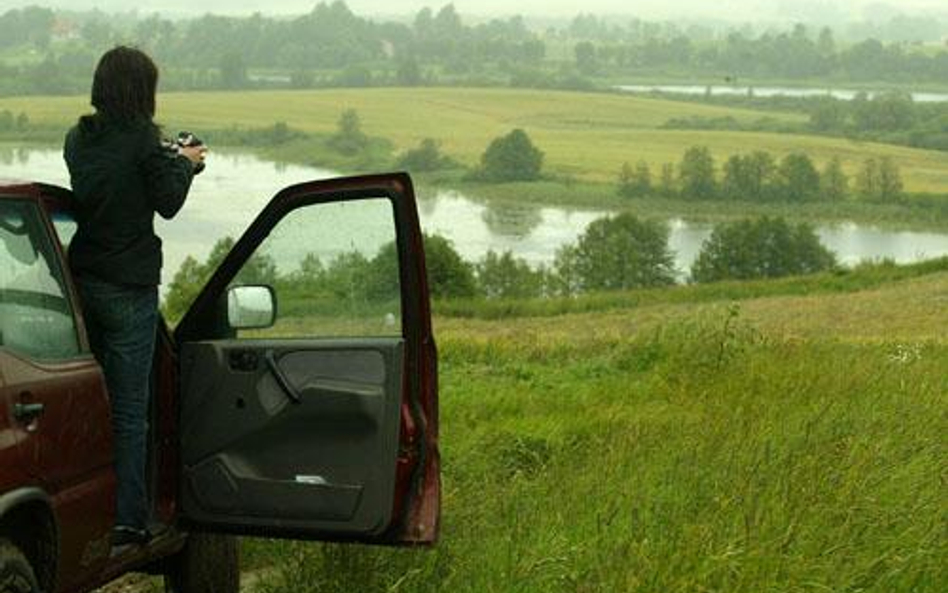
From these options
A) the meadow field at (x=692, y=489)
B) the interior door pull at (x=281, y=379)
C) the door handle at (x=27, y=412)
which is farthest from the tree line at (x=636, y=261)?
the door handle at (x=27, y=412)

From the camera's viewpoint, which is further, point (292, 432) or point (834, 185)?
point (834, 185)

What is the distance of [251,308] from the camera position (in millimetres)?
4336

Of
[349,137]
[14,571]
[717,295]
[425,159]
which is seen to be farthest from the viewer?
[349,137]

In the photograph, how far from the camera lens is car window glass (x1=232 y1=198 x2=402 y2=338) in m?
4.30

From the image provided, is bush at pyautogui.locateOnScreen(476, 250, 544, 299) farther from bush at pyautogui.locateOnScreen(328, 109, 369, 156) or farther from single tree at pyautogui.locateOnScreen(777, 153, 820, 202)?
bush at pyautogui.locateOnScreen(328, 109, 369, 156)

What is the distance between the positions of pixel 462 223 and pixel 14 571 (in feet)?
324

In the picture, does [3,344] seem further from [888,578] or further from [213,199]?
[213,199]

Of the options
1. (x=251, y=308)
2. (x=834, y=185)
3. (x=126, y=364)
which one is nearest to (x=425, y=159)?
(x=834, y=185)

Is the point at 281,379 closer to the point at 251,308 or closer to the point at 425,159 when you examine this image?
the point at 251,308

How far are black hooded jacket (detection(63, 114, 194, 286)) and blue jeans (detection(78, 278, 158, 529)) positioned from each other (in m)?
0.06

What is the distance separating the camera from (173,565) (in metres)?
4.86

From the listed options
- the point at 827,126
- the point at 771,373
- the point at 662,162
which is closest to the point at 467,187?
the point at 662,162

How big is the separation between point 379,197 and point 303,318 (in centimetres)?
53

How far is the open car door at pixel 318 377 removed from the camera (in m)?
4.20
